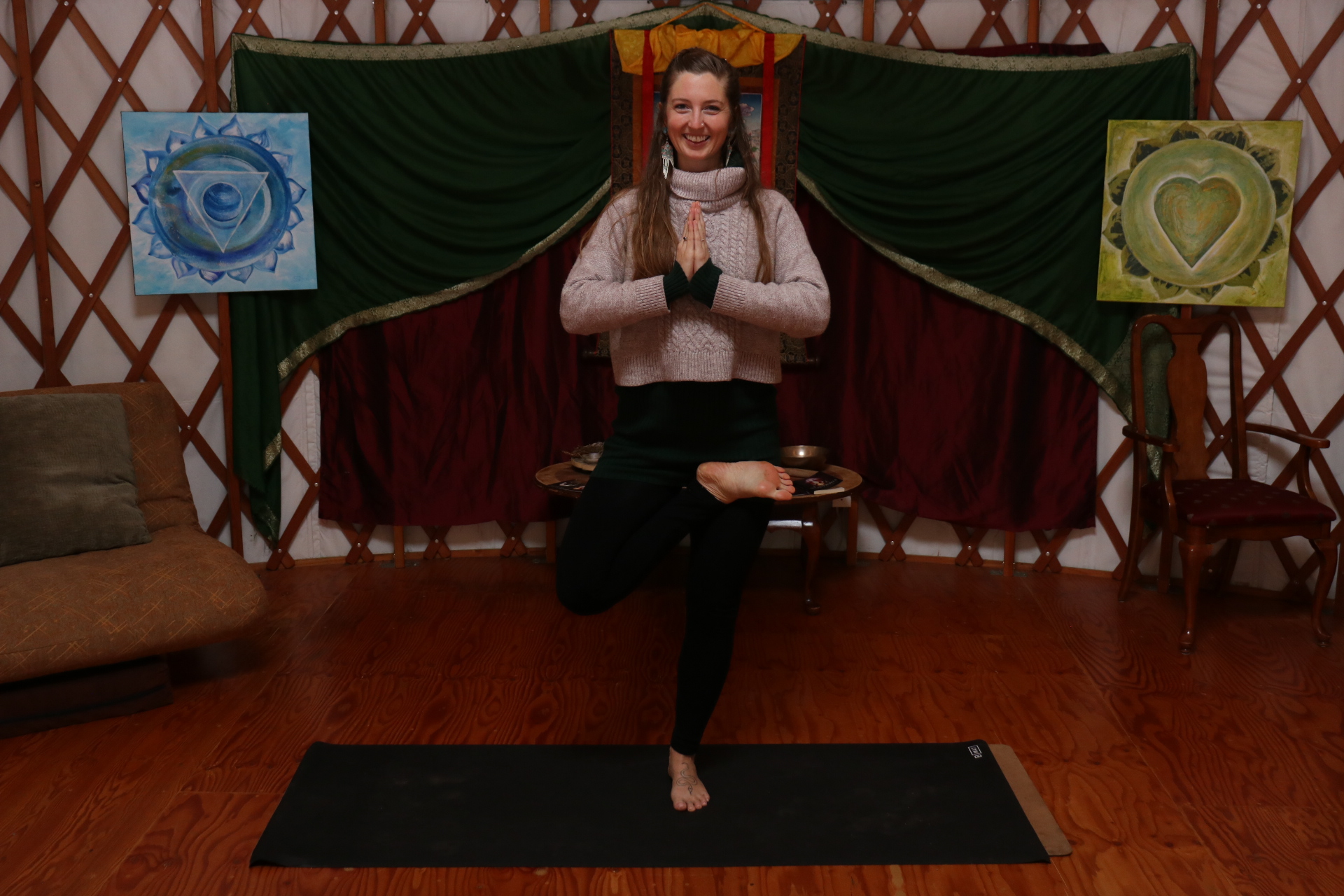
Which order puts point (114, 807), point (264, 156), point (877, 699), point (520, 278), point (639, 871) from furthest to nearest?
point (520, 278) < point (264, 156) < point (877, 699) < point (114, 807) < point (639, 871)

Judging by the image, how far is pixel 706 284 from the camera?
67.0 inches

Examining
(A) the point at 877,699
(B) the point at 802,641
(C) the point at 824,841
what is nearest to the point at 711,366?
(C) the point at 824,841

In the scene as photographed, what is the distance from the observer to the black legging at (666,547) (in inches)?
70.8

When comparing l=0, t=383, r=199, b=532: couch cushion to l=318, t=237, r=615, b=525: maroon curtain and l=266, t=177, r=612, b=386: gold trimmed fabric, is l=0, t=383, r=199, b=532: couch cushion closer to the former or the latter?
l=266, t=177, r=612, b=386: gold trimmed fabric

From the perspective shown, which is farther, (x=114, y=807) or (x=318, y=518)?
(x=318, y=518)

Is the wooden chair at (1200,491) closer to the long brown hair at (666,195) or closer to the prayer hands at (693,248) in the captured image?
the long brown hair at (666,195)

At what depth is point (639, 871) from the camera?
1.78 m

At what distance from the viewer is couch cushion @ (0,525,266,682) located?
7.36ft

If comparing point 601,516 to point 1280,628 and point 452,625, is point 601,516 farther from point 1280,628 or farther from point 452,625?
point 1280,628

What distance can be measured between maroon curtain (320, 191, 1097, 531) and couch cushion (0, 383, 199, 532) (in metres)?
0.56

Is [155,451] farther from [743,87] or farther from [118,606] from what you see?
[743,87]

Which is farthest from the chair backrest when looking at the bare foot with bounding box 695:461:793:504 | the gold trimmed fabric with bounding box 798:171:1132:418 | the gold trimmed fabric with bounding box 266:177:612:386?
the bare foot with bounding box 695:461:793:504

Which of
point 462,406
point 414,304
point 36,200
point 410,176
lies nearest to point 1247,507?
point 462,406

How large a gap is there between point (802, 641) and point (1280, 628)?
4.53ft
